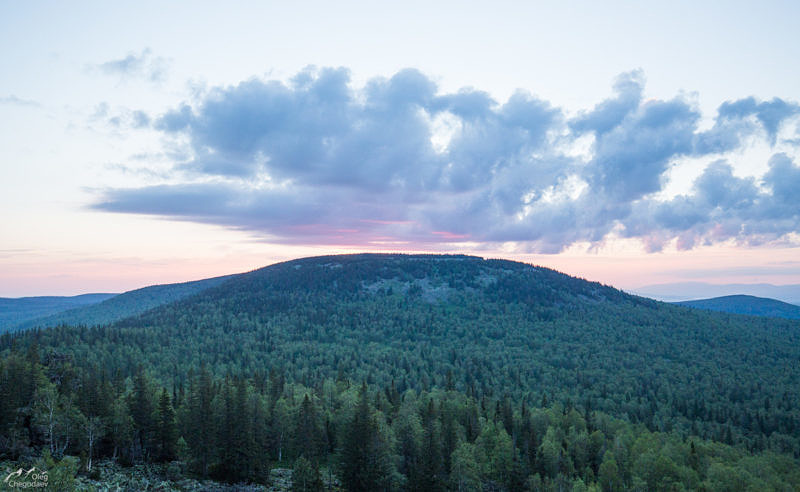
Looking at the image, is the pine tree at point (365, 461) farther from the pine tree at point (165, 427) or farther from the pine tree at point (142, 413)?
the pine tree at point (142, 413)

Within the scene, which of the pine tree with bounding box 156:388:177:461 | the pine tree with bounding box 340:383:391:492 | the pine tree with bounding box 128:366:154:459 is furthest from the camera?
the pine tree with bounding box 156:388:177:461

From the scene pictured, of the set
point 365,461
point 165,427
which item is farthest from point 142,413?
point 365,461

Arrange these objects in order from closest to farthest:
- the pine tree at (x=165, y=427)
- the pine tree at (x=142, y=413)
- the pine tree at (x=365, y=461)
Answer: the pine tree at (x=365, y=461), the pine tree at (x=142, y=413), the pine tree at (x=165, y=427)

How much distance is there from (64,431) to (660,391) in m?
211

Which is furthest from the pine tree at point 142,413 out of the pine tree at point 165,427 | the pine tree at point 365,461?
the pine tree at point 365,461

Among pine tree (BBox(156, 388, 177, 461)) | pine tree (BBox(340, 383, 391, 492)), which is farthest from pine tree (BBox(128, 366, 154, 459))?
pine tree (BBox(340, 383, 391, 492))

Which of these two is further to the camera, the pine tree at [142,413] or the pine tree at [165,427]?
the pine tree at [165,427]

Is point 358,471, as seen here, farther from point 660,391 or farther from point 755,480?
point 660,391

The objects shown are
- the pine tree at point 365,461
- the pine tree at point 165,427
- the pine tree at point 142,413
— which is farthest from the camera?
the pine tree at point 165,427

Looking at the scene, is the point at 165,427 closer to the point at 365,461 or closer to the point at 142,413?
the point at 142,413

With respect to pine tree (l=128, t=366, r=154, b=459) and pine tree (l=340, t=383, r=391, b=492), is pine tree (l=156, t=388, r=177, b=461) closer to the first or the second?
pine tree (l=128, t=366, r=154, b=459)

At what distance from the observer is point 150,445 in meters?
91.2

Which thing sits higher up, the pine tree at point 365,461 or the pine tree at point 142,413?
the pine tree at point 142,413

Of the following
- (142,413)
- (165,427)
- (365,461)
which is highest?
(142,413)
